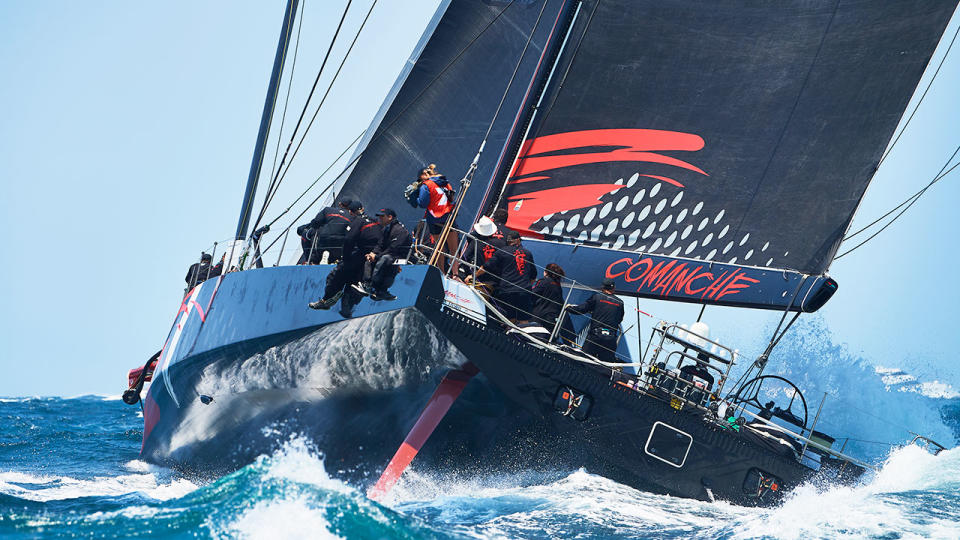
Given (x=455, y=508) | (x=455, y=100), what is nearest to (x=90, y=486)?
(x=455, y=508)

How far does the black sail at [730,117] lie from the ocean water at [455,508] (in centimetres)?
244

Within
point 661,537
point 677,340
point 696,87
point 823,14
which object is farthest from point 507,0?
point 661,537

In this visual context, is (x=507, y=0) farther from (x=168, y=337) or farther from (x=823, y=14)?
(x=168, y=337)

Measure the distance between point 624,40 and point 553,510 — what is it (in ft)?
14.7

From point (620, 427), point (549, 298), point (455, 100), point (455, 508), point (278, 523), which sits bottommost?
point (278, 523)

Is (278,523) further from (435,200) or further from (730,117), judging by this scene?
(730,117)

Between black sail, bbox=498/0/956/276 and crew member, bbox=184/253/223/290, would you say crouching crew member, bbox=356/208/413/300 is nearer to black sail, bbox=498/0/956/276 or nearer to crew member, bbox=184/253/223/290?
black sail, bbox=498/0/956/276

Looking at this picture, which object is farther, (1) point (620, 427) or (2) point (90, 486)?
(2) point (90, 486)

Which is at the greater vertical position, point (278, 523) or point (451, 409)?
point (451, 409)

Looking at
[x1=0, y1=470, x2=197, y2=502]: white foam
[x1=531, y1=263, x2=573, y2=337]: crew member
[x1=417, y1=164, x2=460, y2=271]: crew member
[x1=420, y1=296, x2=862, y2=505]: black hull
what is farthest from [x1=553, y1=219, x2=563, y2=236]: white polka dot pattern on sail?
[x1=0, y1=470, x2=197, y2=502]: white foam

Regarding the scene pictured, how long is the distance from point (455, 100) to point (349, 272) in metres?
3.84

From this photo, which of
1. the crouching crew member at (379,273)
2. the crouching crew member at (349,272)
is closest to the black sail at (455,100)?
the crouching crew member at (349,272)

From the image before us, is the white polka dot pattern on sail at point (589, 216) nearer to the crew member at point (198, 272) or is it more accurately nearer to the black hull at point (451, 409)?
the black hull at point (451, 409)

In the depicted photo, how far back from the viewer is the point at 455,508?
6.52 metres
